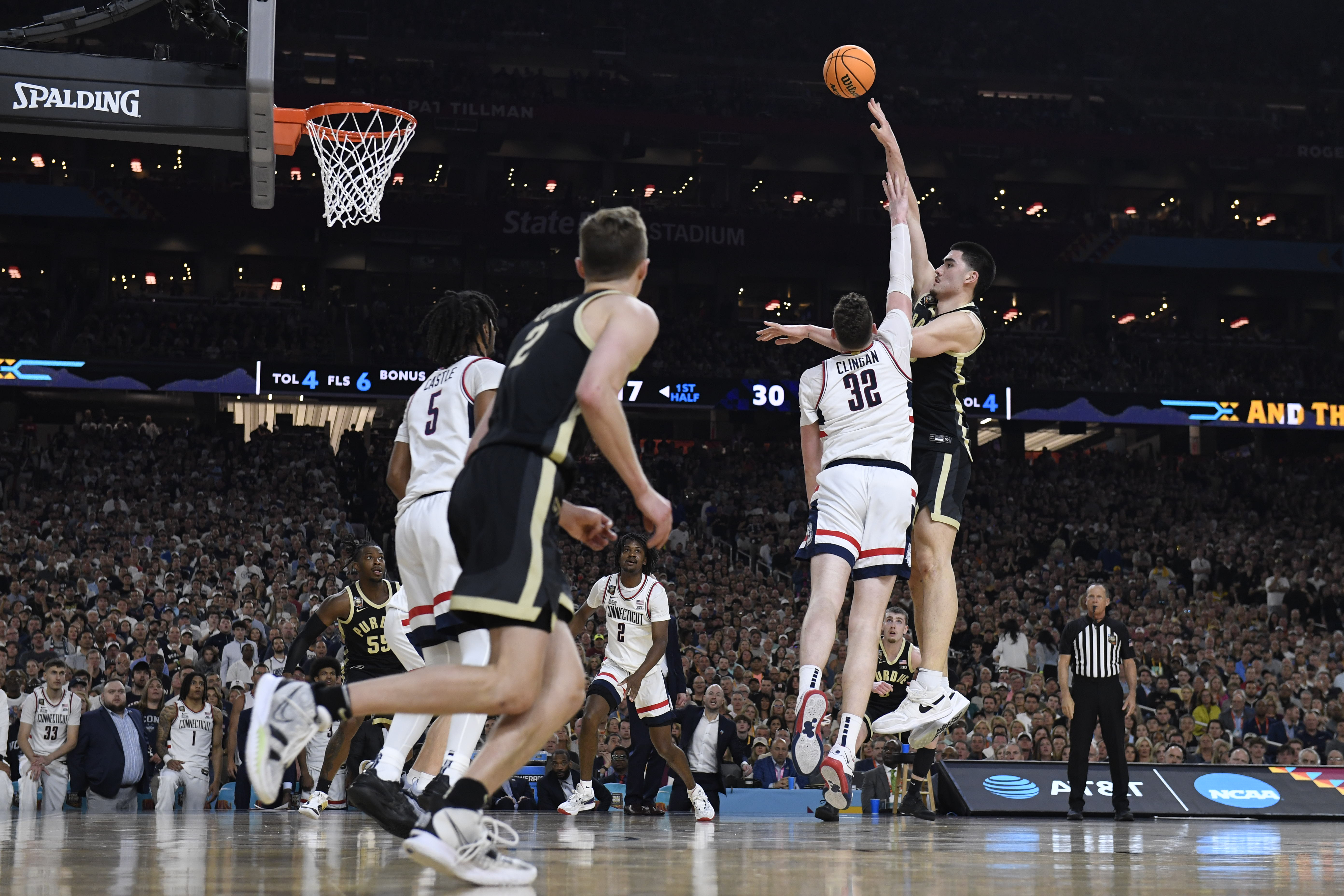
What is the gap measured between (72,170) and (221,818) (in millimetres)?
31605

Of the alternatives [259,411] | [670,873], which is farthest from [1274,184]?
[670,873]

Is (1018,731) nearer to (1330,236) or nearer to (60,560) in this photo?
(60,560)

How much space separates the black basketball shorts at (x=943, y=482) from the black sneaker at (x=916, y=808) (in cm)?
498

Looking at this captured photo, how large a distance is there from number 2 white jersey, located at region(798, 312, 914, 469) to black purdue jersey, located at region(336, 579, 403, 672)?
4798 millimetres

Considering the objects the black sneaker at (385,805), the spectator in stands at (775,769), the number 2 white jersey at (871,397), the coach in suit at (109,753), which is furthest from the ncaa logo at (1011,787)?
the black sneaker at (385,805)

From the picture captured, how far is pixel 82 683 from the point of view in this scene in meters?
14.5

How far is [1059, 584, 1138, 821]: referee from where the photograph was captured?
42.4ft

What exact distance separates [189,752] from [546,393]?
1147cm

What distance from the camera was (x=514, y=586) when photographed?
172 inches

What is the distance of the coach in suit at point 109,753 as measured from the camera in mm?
13727

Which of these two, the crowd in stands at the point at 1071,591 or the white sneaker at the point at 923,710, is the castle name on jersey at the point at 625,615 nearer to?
the crowd in stands at the point at 1071,591

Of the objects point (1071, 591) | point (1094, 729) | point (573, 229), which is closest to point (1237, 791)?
point (1094, 729)

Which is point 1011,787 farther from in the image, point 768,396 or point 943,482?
point 768,396

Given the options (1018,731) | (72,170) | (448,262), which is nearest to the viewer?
(1018,731)
